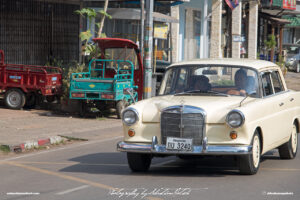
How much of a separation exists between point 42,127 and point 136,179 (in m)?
7.00

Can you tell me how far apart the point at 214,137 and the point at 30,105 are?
11.4m

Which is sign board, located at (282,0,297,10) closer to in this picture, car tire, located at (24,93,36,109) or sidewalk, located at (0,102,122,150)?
car tire, located at (24,93,36,109)

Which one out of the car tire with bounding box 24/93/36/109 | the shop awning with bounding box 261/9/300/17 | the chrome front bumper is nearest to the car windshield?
the chrome front bumper

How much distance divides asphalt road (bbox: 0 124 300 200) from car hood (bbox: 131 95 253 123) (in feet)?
2.87

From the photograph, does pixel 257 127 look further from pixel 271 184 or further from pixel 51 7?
pixel 51 7

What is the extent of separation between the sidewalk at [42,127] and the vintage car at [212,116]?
13.0ft

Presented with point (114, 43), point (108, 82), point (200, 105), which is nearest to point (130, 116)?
point (200, 105)

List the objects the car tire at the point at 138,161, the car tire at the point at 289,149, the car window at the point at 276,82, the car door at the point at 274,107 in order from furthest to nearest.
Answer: the car tire at the point at 289,149 < the car window at the point at 276,82 < the car door at the point at 274,107 < the car tire at the point at 138,161

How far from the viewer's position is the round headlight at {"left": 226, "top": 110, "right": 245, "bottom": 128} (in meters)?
8.71

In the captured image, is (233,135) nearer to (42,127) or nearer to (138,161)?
(138,161)

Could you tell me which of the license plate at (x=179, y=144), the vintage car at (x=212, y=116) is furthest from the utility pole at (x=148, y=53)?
the license plate at (x=179, y=144)

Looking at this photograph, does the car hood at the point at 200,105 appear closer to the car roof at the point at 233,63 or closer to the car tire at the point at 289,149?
the car roof at the point at 233,63

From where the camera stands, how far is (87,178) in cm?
909

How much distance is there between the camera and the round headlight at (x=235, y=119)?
8711mm
